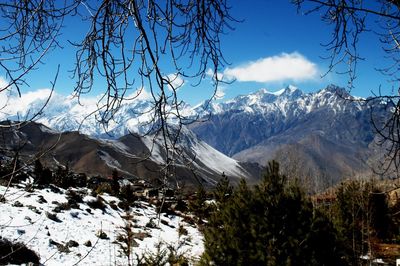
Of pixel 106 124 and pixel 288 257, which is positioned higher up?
pixel 106 124

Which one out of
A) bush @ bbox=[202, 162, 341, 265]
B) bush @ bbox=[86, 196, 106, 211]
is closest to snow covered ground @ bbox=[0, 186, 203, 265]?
bush @ bbox=[86, 196, 106, 211]

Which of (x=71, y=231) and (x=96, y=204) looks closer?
(x=71, y=231)

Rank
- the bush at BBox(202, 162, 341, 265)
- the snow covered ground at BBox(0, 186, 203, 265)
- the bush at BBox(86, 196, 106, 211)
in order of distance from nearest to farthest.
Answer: the bush at BBox(202, 162, 341, 265) → the snow covered ground at BBox(0, 186, 203, 265) → the bush at BBox(86, 196, 106, 211)

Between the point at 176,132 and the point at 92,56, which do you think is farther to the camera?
the point at 92,56

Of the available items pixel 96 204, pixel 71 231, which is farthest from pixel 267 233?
pixel 96 204

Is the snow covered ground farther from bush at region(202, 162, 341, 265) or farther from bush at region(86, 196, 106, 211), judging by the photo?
bush at region(202, 162, 341, 265)

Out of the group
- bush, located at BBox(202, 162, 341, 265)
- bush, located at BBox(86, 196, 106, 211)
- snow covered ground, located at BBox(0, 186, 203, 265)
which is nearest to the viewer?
bush, located at BBox(202, 162, 341, 265)

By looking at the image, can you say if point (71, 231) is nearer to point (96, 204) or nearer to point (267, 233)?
point (96, 204)

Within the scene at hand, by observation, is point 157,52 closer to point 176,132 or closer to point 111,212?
point 176,132

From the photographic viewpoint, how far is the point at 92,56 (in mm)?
2275

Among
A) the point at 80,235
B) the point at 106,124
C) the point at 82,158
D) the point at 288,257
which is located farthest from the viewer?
the point at 82,158

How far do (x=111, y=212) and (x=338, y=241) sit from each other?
17.5m

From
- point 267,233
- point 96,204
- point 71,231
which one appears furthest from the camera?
point 96,204

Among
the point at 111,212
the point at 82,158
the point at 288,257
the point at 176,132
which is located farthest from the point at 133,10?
the point at 82,158
